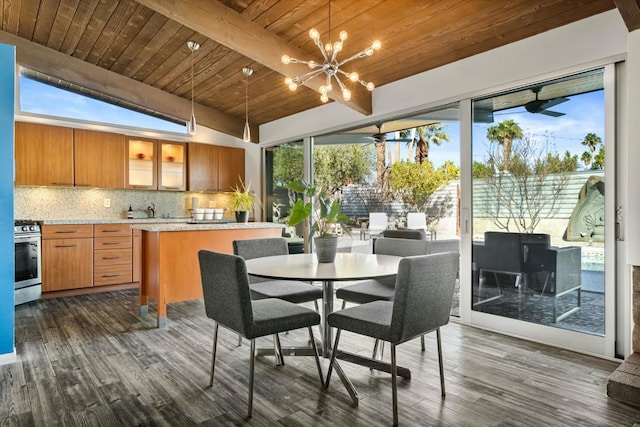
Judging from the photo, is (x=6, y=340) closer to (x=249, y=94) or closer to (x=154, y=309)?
(x=154, y=309)

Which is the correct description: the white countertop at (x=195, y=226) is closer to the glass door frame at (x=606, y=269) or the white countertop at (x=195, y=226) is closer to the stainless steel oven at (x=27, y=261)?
the stainless steel oven at (x=27, y=261)

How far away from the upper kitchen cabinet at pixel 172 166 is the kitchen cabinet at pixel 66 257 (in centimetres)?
135

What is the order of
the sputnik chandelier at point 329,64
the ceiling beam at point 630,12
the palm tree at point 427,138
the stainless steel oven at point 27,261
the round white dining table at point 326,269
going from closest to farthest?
the round white dining table at point 326,269 < the ceiling beam at point 630,12 < the sputnik chandelier at point 329,64 < the stainless steel oven at point 27,261 < the palm tree at point 427,138

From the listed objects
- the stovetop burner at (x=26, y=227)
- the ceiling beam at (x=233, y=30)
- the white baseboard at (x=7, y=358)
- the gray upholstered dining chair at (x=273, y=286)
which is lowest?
the white baseboard at (x=7, y=358)

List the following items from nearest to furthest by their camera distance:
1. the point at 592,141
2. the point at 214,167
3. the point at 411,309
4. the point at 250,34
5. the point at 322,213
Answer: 1. the point at 411,309
2. the point at 322,213
3. the point at 592,141
4. the point at 250,34
5. the point at 214,167

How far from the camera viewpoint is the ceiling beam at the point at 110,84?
4445 millimetres

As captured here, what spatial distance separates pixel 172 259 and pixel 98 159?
249 centimetres

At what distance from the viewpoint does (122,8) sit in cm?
351

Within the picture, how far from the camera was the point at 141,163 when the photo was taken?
5812 millimetres

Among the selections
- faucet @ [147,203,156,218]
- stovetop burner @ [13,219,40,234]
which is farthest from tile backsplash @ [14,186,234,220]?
stovetop burner @ [13,219,40,234]

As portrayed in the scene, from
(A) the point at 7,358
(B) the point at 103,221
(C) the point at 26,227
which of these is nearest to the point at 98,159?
(B) the point at 103,221

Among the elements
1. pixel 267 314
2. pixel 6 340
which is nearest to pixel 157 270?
pixel 6 340

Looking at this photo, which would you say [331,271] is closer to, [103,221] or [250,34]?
[250,34]

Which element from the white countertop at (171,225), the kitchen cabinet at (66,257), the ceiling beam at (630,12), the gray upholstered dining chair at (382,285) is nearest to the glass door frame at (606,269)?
the ceiling beam at (630,12)
